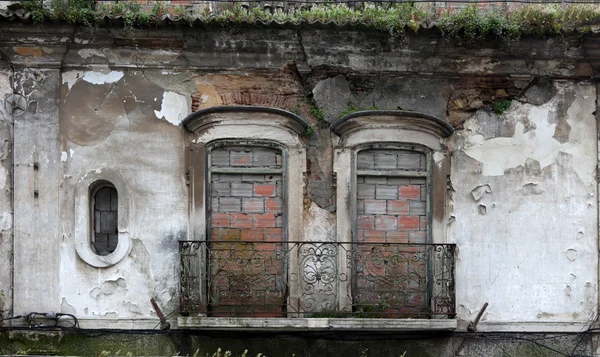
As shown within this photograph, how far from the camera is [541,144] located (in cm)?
1131

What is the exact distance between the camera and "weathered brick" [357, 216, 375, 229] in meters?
11.2

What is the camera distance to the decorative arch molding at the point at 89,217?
35.6ft

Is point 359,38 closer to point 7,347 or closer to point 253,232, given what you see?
point 253,232

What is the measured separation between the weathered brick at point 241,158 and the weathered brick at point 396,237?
1.94 metres

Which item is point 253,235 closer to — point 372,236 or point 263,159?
point 263,159

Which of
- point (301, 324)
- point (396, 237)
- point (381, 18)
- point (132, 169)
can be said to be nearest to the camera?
point (301, 324)

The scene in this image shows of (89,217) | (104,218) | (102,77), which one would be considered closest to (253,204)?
(104,218)

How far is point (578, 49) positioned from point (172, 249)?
18.4ft

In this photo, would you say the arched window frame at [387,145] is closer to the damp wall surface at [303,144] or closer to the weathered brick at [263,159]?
A: the damp wall surface at [303,144]

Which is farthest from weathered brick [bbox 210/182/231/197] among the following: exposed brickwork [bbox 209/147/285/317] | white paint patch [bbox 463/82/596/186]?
white paint patch [bbox 463/82/596/186]

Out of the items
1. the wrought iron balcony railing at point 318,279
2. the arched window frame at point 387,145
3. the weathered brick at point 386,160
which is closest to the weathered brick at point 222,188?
the wrought iron balcony railing at point 318,279

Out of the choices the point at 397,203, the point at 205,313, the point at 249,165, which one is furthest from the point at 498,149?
the point at 205,313

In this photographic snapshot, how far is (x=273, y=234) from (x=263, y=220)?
212mm

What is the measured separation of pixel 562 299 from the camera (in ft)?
36.8
